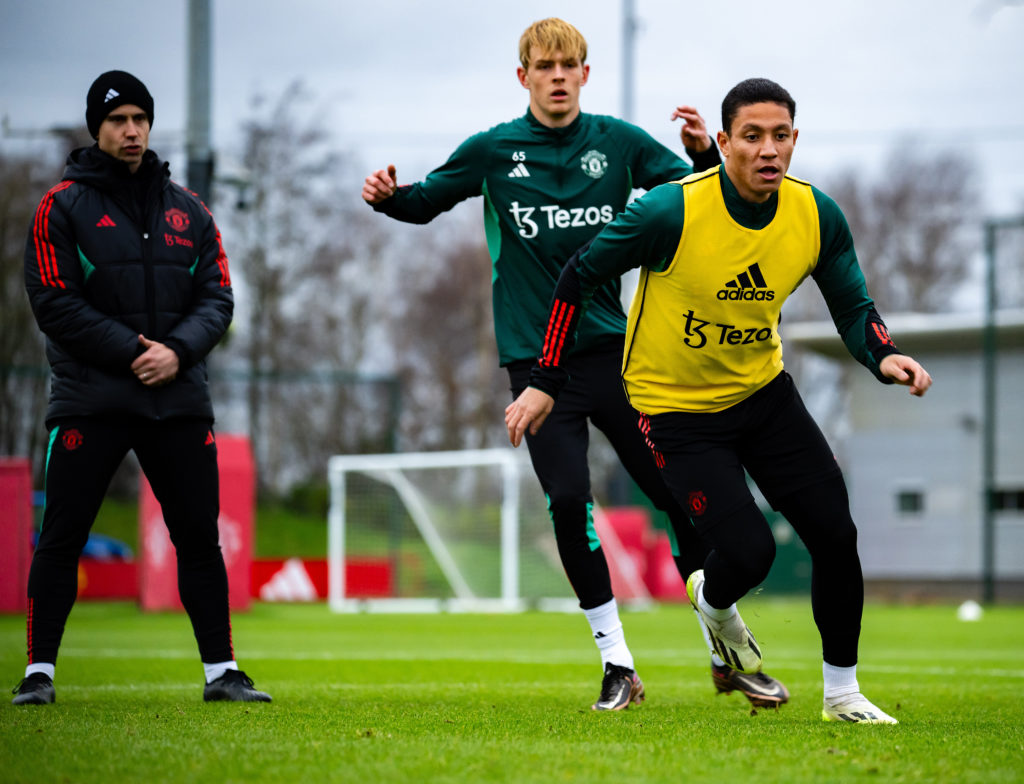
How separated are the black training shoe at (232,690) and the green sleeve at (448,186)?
201 centimetres

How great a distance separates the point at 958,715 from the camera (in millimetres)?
4922

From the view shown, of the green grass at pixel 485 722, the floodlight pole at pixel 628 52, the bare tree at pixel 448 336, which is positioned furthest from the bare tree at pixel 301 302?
the green grass at pixel 485 722

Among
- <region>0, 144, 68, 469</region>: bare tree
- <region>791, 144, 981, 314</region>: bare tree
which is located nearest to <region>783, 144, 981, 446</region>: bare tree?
<region>791, 144, 981, 314</region>: bare tree

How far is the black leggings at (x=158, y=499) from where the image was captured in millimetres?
5250

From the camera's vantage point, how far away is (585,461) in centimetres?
534

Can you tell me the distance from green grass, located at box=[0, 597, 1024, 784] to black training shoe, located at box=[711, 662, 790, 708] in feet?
0.22

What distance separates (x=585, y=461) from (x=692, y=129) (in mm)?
1415

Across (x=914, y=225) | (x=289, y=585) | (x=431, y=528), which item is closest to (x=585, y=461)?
(x=431, y=528)

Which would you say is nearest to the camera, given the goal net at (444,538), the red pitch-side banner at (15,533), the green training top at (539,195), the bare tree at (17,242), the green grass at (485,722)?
the green grass at (485,722)

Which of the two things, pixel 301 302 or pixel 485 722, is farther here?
pixel 301 302

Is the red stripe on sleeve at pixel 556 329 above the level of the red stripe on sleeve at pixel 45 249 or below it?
below

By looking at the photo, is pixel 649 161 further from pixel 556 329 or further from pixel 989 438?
pixel 989 438

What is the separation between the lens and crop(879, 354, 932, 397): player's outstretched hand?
409cm

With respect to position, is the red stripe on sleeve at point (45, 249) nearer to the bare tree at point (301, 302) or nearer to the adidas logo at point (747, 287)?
the adidas logo at point (747, 287)
